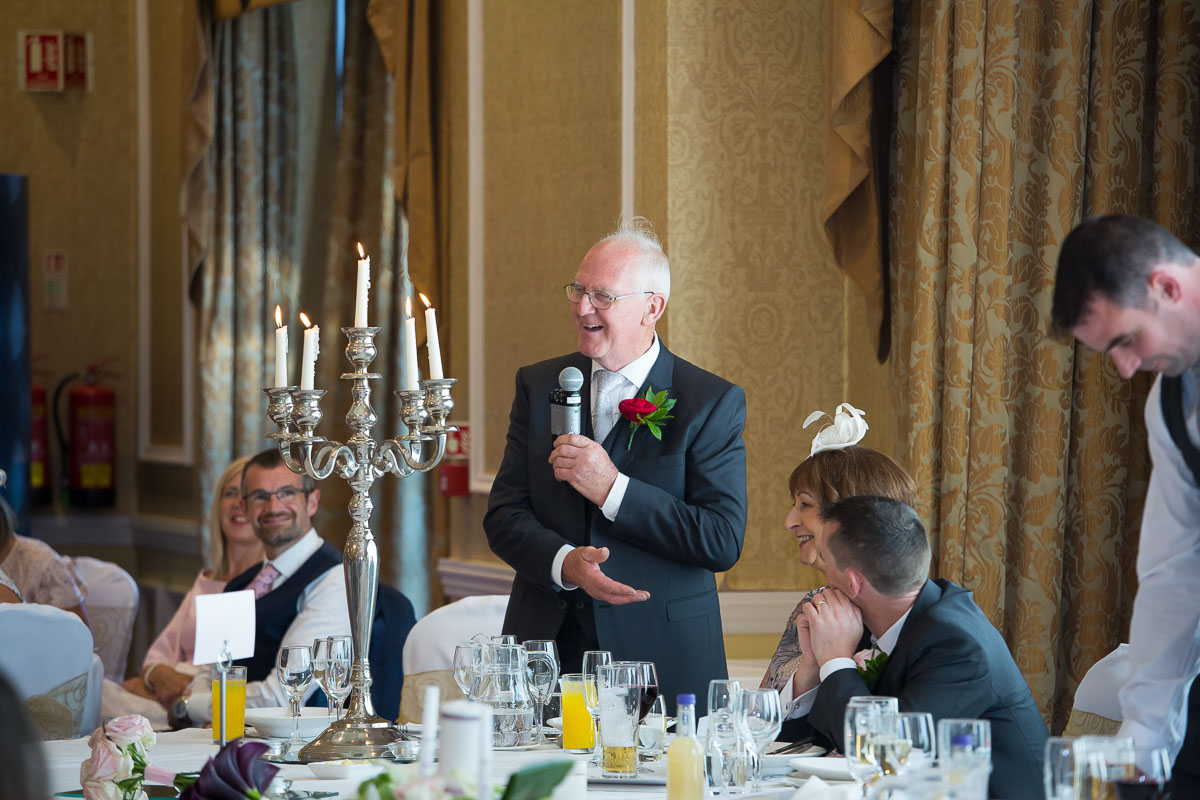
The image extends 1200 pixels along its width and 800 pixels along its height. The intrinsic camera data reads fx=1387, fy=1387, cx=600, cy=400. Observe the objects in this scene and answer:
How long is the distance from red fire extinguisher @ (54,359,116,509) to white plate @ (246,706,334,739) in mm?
4276

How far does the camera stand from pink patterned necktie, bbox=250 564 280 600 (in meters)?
3.76

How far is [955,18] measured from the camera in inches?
128

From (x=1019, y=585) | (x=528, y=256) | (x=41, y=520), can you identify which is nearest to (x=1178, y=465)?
(x=1019, y=585)

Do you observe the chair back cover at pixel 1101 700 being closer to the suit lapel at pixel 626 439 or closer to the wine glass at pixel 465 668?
the suit lapel at pixel 626 439

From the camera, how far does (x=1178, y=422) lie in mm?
1878

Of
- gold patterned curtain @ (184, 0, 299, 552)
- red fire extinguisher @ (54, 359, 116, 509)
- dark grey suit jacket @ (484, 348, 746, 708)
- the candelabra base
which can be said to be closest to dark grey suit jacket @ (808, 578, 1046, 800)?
dark grey suit jacket @ (484, 348, 746, 708)

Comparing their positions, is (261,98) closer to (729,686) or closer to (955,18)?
(955,18)

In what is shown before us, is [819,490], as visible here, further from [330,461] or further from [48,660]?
[48,660]

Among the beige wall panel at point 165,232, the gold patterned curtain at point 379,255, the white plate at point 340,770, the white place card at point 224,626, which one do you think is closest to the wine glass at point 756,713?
the white plate at point 340,770

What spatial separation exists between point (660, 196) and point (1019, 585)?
137cm

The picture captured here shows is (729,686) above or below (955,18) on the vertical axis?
below

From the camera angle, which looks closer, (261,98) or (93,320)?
(261,98)

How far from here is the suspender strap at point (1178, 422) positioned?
6.15 ft

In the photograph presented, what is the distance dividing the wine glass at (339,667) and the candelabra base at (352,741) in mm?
53
